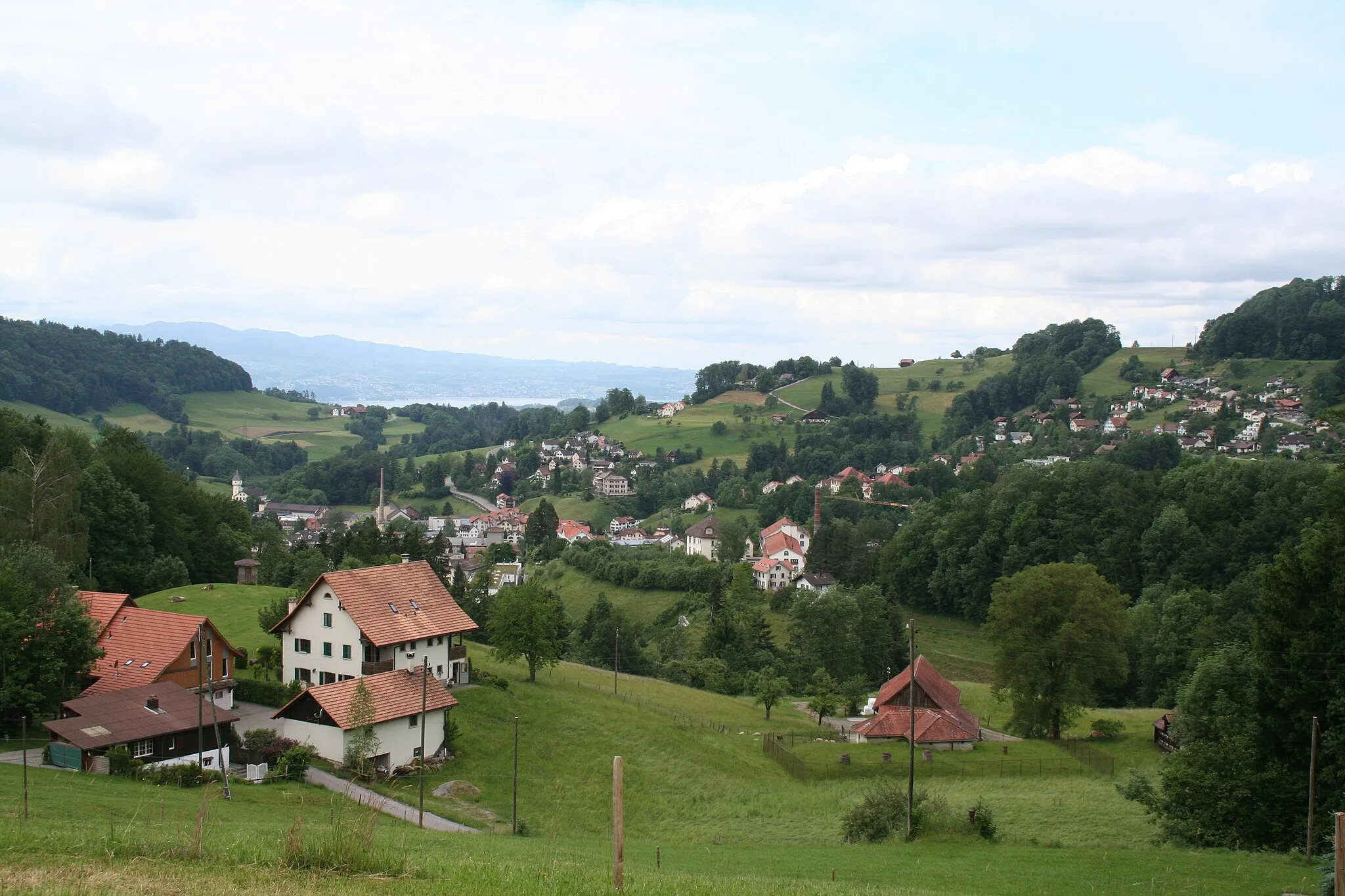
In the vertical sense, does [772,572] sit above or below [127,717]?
below

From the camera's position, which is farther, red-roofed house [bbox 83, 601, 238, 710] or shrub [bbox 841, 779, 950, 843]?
red-roofed house [bbox 83, 601, 238, 710]

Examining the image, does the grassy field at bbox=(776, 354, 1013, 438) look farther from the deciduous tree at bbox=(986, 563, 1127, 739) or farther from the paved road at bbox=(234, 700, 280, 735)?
the paved road at bbox=(234, 700, 280, 735)

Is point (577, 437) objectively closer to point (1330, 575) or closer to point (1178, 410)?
point (1178, 410)

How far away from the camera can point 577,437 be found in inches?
6806

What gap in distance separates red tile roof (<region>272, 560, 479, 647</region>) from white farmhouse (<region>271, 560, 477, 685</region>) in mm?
30

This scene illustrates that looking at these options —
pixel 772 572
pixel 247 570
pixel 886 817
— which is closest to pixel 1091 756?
pixel 886 817

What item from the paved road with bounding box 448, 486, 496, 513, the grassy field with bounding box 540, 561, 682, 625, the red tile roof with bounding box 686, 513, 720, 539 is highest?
the red tile roof with bounding box 686, 513, 720, 539

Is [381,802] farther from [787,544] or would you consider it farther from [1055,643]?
[787,544]

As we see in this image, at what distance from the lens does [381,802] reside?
2395 cm

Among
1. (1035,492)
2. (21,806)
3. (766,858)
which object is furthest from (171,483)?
(1035,492)

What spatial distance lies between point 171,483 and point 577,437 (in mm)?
121623

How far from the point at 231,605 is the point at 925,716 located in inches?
1118

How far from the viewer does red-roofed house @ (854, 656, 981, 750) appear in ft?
119

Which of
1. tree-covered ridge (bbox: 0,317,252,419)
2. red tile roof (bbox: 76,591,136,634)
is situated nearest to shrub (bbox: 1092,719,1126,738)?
red tile roof (bbox: 76,591,136,634)
